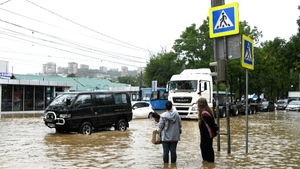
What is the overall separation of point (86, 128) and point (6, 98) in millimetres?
24897

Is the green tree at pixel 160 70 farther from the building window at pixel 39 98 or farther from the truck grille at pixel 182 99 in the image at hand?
the truck grille at pixel 182 99

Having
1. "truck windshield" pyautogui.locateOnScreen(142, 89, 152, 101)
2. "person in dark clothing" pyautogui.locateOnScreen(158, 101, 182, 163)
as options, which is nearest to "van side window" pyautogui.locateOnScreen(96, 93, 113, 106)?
"person in dark clothing" pyautogui.locateOnScreen(158, 101, 182, 163)

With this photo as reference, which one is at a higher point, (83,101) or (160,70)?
(160,70)

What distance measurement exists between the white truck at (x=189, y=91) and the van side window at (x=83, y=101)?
10533 millimetres

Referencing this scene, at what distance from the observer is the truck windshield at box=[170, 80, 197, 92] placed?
2455 cm

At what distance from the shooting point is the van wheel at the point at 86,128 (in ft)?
49.1

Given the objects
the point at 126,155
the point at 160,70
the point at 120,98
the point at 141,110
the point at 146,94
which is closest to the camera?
the point at 126,155

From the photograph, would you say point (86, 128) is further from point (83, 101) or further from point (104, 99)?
point (104, 99)

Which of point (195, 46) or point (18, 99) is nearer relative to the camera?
point (18, 99)

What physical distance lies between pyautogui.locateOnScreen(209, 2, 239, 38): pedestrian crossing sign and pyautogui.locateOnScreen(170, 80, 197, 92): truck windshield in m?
14.9

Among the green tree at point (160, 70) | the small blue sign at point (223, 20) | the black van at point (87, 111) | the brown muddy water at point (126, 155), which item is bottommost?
the brown muddy water at point (126, 155)

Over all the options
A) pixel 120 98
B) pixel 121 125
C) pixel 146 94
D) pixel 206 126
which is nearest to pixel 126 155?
pixel 206 126

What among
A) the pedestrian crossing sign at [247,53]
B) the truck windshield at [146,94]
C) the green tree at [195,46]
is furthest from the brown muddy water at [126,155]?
the green tree at [195,46]

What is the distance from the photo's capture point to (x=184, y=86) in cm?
2484
